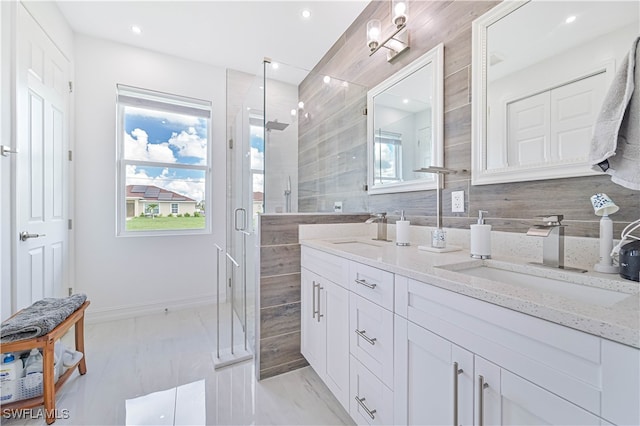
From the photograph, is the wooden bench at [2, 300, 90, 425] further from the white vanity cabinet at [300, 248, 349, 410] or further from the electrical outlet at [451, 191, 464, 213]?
the electrical outlet at [451, 191, 464, 213]

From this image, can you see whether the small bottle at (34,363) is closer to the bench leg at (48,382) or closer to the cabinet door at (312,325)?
the bench leg at (48,382)

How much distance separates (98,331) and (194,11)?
118 inches

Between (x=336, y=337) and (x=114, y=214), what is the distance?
259 cm

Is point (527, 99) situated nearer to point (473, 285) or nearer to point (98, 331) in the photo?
point (473, 285)

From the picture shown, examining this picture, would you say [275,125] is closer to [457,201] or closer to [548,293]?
[457,201]

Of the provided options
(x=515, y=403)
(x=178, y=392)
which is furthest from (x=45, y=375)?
(x=515, y=403)

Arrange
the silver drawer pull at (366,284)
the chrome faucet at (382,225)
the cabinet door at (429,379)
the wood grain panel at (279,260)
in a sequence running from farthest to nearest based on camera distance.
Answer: the chrome faucet at (382,225) < the wood grain panel at (279,260) < the silver drawer pull at (366,284) < the cabinet door at (429,379)

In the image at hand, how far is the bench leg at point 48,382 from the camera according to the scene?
4.33ft

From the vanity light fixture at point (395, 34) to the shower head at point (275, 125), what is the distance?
1.00m

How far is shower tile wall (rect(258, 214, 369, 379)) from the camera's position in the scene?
1.69 metres

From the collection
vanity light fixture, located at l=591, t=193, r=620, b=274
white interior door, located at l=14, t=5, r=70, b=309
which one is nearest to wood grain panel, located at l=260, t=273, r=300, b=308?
vanity light fixture, located at l=591, t=193, r=620, b=274

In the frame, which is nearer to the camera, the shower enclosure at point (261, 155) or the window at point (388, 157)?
the window at point (388, 157)

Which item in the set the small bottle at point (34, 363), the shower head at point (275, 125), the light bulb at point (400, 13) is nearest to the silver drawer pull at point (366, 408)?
the small bottle at point (34, 363)

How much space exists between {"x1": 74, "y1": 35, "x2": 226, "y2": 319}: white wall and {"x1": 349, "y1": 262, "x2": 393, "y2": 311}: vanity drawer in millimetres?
2341
